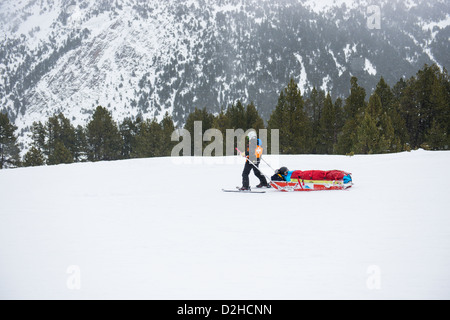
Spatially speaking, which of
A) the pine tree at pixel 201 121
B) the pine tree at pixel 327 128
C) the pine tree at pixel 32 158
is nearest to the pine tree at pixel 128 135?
the pine tree at pixel 201 121

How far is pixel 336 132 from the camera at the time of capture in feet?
143

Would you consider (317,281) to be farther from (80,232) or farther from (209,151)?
(209,151)

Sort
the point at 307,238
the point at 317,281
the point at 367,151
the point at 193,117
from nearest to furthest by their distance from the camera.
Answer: the point at 317,281, the point at 307,238, the point at 367,151, the point at 193,117

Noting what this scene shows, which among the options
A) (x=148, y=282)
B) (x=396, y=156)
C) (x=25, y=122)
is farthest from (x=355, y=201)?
(x=25, y=122)

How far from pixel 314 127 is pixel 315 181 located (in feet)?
123

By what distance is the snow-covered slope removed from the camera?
3.73 m

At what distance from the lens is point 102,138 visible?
52875 mm

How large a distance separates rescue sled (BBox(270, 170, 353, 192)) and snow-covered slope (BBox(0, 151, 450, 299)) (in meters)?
0.41

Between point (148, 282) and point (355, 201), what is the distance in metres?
5.86

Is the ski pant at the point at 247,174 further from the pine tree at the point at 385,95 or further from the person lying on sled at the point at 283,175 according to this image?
the pine tree at the point at 385,95

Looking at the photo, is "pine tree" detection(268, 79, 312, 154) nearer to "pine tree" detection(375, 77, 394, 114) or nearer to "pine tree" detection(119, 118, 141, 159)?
"pine tree" detection(375, 77, 394, 114)

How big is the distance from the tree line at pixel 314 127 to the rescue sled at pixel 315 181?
64.5ft

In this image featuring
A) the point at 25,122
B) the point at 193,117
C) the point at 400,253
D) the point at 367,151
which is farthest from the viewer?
the point at 25,122
